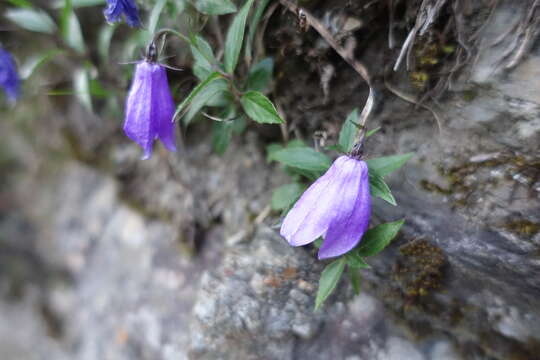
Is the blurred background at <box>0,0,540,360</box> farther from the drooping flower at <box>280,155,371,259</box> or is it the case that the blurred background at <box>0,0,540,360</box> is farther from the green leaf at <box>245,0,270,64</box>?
the drooping flower at <box>280,155,371,259</box>

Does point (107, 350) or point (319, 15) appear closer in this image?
point (319, 15)

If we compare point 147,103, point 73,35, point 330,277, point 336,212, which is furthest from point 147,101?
point 73,35

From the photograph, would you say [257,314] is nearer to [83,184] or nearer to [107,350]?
[107,350]

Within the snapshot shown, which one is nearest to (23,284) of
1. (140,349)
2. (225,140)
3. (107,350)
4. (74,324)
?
(74,324)

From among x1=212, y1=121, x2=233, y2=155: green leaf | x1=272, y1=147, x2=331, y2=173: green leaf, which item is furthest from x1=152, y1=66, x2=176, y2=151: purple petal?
x1=272, y1=147, x2=331, y2=173: green leaf

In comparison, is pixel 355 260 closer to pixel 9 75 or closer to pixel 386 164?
pixel 386 164

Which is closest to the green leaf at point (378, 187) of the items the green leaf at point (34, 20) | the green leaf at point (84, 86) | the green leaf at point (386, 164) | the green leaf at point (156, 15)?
the green leaf at point (386, 164)
